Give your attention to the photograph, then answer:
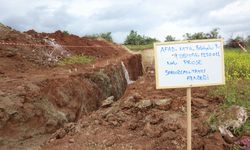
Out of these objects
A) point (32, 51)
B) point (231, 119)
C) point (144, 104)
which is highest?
point (32, 51)

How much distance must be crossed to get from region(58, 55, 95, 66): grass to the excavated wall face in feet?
8.73

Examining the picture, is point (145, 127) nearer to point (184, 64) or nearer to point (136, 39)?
point (184, 64)

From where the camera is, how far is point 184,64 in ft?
21.7

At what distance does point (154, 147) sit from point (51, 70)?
9714 millimetres

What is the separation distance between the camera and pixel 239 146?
705cm

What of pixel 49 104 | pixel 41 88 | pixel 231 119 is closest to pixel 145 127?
pixel 231 119

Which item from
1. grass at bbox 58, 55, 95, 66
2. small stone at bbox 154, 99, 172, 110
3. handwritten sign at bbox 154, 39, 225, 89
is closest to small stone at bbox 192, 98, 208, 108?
small stone at bbox 154, 99, 172, 110

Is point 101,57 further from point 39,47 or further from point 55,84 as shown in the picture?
point 55,84

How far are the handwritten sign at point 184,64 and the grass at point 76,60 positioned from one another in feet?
39.9

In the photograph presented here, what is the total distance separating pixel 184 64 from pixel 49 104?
20.4 ft

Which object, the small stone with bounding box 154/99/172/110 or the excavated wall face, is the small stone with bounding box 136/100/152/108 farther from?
the excavated wall face

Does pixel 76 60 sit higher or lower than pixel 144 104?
higher

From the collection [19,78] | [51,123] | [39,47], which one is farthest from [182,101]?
[39,47]

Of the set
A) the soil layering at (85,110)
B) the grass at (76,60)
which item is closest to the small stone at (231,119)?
the soil layering at (85,110)
